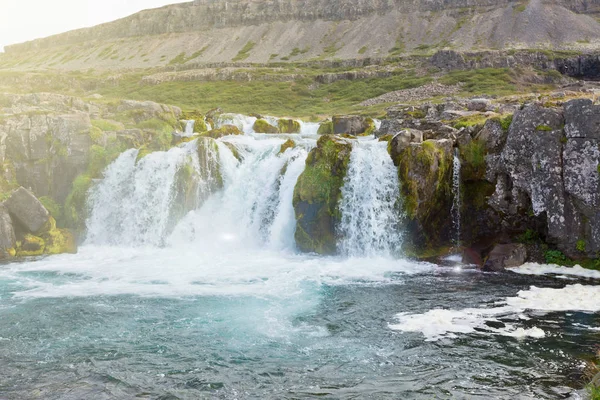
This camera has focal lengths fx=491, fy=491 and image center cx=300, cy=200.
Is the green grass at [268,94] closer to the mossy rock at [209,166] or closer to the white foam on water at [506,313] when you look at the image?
the mossy rock at [209,166]

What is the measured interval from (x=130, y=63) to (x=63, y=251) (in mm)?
135984

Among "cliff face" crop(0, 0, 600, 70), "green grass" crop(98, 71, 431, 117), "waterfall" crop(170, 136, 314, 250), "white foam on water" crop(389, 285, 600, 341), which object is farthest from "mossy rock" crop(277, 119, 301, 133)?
"cliff face" crop(0, 0, 600, 70)

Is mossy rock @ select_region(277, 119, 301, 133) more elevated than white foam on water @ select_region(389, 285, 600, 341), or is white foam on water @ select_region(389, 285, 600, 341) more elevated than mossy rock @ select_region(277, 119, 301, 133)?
mossy rock @ select_region(277, 119, 301, 133)

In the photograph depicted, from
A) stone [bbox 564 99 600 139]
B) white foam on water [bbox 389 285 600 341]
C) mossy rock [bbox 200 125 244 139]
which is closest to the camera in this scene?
white foam on water [bbox 389 285 600 341]

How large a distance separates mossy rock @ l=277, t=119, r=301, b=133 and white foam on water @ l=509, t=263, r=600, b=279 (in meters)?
31.8

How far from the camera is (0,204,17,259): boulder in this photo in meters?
28.9

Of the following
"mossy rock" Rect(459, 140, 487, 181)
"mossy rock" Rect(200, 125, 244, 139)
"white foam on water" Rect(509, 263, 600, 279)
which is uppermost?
"mossy rock" Rect(200, 125, 244, 139)

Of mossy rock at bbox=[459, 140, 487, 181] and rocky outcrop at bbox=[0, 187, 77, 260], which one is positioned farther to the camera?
rocky outcrop at bbox=[0, 187, 77, 260]

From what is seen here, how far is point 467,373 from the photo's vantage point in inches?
528

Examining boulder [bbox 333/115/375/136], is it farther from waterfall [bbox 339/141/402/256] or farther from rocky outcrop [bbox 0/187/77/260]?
rocky outcrop [bbox 0/187/77/260]

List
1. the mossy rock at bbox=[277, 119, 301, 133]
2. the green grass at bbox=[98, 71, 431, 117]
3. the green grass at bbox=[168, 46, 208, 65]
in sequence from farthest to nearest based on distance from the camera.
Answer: the green grass at bbox=[168, 46, 208, 65]
the green grass at bbox=[98, 71, 431, 117]
the mossy rock at bbox=[277, 119, 301, 133]

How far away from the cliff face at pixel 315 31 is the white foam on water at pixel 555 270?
10072 centimetres

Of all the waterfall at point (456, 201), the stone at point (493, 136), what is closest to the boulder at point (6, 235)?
the waterfall at point (456, 201)

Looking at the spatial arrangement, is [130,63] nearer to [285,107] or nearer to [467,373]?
[285,107]
